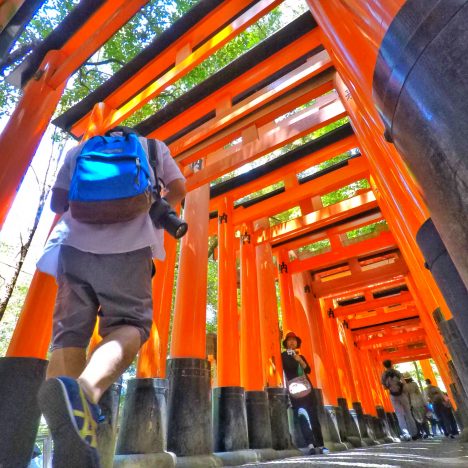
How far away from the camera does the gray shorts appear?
1.51 metres

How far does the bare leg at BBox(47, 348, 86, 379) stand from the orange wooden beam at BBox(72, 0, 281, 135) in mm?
4086

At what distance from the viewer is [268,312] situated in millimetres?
6594

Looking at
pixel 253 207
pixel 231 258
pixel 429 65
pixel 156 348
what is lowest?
pixel 429 65

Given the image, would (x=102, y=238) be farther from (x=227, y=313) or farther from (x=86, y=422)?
(x=227, y=313)

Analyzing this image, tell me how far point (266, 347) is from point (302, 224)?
252 centimetres

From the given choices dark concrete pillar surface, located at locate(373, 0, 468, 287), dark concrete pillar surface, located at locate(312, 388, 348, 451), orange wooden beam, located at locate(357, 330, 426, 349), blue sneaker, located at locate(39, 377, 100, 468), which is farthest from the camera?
orange wooden beam, located at locate(357, 330, 426, 349)

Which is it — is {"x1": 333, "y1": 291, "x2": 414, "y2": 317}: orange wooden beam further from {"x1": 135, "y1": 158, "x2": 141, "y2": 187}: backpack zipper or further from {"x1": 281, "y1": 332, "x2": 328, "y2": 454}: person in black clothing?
{"x1": 135, "y1": 158, "x2": 141, "y2": 187}: backpack zipper

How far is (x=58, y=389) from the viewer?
41.9 inches

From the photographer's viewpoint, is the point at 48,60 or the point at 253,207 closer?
the point at 48,60

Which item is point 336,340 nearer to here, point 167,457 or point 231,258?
point 231,258

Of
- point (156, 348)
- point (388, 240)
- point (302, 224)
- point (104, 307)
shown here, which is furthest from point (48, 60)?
point (388, 240)

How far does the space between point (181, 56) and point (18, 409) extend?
14.6 ft

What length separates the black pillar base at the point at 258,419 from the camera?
485cm

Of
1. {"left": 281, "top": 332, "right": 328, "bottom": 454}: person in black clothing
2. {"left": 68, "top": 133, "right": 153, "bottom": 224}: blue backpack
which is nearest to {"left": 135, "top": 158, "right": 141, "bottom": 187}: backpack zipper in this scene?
{"left": 68, "top": 133, "right": 153, "bottom": 224}: blue backpack
